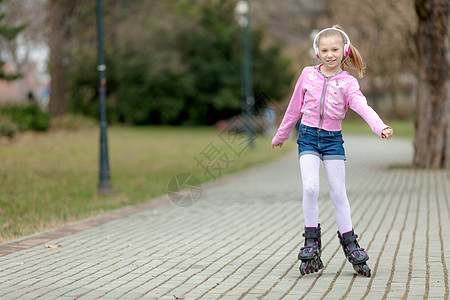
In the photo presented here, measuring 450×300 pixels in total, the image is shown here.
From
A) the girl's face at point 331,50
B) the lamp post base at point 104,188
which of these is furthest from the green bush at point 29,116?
the girl's face at point 331,50

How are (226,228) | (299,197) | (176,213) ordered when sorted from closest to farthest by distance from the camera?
(226,228) < (176,213) < (299,197)

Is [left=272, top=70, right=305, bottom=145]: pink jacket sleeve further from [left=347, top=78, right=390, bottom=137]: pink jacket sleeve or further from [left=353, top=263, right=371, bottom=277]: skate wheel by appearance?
[left=353, top=263, right=371, bottom=277]: skate wheel

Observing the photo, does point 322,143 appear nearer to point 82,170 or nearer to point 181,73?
point 82,170

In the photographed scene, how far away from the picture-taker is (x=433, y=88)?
13945 millimetres

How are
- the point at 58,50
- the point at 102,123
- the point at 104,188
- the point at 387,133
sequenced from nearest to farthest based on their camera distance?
the point at 387,133 → the point at 102,123 → the point at 104,188 → the point at 58,50

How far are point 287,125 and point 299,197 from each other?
17.6 feet

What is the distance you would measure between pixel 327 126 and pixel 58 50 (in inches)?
974

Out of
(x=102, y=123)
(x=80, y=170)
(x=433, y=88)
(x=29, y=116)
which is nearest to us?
(x=102, y=123)

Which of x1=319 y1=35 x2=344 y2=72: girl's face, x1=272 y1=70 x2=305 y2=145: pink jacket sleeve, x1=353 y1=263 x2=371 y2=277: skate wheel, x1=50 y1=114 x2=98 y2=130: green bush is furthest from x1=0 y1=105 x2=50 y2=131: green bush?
x1=353 y1=263 x2=371 y2=277: skate wheel

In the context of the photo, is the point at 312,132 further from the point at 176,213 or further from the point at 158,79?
the point at 158,79

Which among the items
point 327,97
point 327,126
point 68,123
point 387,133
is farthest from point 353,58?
point 68,123

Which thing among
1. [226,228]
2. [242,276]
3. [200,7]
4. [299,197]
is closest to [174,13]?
[200,7]

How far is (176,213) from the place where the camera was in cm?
928

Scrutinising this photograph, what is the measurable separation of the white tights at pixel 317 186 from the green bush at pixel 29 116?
2095 cm
